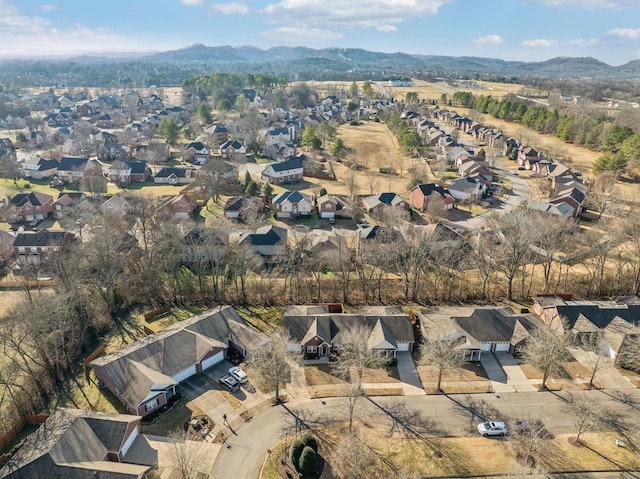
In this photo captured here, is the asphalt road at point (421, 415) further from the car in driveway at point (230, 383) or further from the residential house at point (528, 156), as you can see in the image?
the residential house at point (528, 156)

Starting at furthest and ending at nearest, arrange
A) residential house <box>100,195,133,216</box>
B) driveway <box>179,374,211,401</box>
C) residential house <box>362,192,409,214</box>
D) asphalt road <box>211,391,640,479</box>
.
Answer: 1. residential house <box>362,192,409,214</box>
2. residential house <box>100,195,133,216</box>
3. driveway <box>179,374,211,401</box>
4. asphalt road <box>211,391,640,479</box>

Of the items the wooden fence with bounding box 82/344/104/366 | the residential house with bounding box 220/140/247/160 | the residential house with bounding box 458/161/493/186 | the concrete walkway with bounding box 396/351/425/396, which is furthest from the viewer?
the residential house with bounding box 220/140/247/160

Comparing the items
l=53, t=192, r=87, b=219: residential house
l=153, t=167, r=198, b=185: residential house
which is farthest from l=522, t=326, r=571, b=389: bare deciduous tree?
l=153, t=167, r=198, b=185: residential house

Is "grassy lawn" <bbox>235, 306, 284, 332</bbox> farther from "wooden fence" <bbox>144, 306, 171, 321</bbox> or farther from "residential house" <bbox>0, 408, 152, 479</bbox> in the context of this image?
"residential house" <bbox>0, 408, 152, 479</bbox>

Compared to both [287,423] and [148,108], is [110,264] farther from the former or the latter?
[148,108]

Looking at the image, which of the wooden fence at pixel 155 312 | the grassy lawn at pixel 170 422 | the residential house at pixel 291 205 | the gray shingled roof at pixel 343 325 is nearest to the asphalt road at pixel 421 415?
the grassy lawn at pixel 170 422
